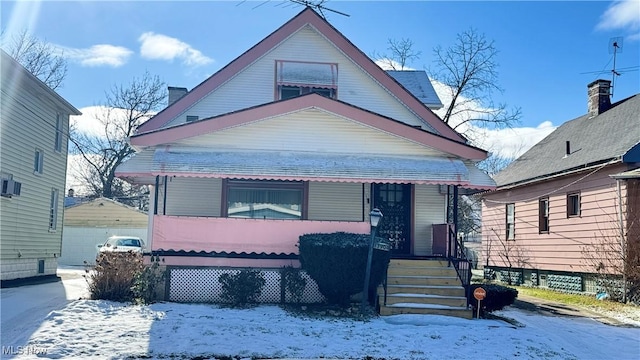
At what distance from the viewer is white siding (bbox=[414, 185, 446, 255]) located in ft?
49.8

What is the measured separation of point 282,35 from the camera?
1622 cm

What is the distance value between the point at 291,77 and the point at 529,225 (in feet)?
34.0

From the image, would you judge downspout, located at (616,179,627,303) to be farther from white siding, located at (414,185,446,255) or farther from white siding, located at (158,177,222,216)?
white siding, located at (158,177,222,216)

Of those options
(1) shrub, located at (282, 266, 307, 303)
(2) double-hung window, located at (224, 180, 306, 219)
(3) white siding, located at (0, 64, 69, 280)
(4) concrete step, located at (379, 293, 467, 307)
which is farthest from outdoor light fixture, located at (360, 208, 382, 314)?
(3) white siding, located at (0, 64, 69, 280)

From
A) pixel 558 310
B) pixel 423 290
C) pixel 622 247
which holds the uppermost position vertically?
pixel 622 247

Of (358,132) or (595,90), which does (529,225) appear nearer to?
(595,90)

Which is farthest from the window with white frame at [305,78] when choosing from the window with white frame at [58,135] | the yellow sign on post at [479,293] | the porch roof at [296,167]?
the window with white frame at [58,135]

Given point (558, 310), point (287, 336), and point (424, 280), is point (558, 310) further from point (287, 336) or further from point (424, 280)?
point (287, 336)

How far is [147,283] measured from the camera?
11.4 m

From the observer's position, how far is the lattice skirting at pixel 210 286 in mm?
11984

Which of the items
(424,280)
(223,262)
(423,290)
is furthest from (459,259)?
(223,262)

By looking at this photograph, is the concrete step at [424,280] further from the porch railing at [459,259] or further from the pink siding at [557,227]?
the pink siding at [557,227]

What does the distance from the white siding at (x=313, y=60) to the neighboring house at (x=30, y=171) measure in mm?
5466
